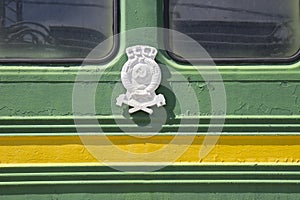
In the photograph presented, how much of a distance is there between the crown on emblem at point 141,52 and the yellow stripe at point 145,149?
0.38m

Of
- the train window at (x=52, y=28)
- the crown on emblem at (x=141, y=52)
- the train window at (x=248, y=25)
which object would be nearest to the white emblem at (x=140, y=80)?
the crown on emblem at (x=141, y=52)

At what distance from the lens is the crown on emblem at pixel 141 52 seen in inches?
112

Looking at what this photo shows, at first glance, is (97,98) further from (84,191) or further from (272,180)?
(272,180)

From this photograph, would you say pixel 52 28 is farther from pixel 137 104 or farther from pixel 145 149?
pixel 145 149

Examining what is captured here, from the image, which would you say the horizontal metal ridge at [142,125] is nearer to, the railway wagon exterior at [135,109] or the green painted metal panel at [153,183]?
the railway wagon exterior at [135,109]

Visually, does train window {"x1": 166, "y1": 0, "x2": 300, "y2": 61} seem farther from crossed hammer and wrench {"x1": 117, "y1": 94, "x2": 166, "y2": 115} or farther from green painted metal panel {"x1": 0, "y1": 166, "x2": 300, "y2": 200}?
green painted metal panel {"x1": 0, "y1": 166, "x2": 300, "y2": 200}

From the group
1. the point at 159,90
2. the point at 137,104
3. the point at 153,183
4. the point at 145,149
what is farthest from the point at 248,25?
the point at 153,183

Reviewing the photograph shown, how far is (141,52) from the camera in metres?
2.84

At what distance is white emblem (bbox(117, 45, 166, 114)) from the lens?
2820mm

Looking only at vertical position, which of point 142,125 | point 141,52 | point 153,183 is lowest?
point 153,183

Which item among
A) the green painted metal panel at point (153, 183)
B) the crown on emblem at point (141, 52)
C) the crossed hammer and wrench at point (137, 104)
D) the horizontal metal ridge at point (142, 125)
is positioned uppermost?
the crown on emblem at point (141, 52)

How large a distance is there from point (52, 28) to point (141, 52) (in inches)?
17.2

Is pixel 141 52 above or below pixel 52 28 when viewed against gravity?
below

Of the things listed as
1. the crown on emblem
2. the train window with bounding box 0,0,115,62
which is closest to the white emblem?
the crown on emblem
